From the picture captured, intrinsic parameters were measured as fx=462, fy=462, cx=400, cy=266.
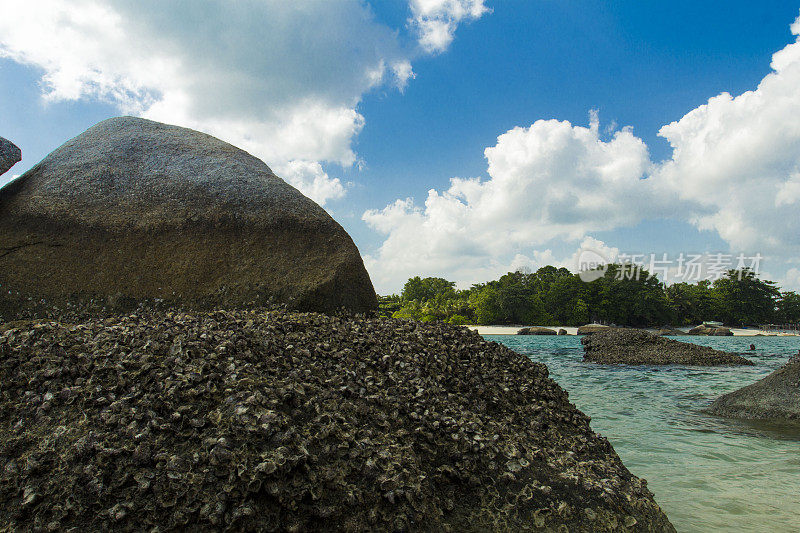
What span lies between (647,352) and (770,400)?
1979cm

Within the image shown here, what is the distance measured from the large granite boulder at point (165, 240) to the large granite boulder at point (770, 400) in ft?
28.8

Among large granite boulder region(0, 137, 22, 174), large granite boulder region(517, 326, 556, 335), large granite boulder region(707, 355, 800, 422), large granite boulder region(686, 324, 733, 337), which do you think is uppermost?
large granite boulder region(0, 137, 22, 174)

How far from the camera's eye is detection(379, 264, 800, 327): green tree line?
9144cm

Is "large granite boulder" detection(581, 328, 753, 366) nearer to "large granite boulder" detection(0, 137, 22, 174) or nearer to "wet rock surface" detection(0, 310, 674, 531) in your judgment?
"wet rock surface" detection(0, 310, 674, 531)

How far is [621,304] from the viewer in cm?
9525

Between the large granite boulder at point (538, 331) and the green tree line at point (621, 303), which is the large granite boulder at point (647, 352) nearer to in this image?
the large granite boulder at point (538, 331)

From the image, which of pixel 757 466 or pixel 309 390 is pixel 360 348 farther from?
pixel 757 466

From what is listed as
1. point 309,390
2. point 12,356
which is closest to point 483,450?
point 309,390

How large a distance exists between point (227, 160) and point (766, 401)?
41.6 ft

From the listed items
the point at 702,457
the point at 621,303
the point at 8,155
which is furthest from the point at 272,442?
the point at 621,303

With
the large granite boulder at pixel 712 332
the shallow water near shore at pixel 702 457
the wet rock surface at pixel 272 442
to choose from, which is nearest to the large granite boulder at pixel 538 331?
the large granite boulder at pixel 712 332

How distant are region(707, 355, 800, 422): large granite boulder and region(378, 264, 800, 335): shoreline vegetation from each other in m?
77.0

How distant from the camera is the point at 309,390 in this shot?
4.20 metres

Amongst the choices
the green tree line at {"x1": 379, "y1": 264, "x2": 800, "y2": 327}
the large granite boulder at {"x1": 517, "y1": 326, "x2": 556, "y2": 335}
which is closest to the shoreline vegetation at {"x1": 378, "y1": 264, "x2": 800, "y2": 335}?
the green tree line at {"x1": 379, "y1": 264, "x2": 800, "y2": 327}
